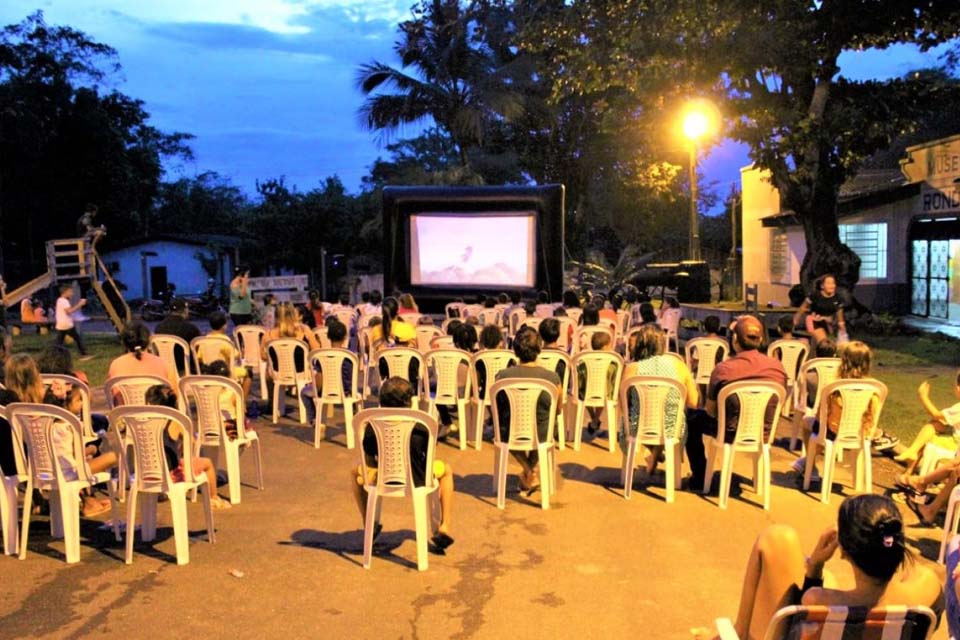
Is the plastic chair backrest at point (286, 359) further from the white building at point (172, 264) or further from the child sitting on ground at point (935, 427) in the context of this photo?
the white building at point (172, 264)

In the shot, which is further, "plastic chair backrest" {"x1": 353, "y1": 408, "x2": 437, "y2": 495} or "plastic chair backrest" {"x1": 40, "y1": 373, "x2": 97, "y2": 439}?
"plastic chair backrest" {"x1": 40, "y1": 373, "x2": 97, "y2": 439}

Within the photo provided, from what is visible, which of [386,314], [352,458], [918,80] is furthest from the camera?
[918,80]

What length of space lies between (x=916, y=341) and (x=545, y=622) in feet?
43.5

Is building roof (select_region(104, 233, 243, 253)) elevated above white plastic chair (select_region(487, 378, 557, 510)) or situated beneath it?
elevated above

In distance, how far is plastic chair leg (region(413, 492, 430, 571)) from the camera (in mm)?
4910

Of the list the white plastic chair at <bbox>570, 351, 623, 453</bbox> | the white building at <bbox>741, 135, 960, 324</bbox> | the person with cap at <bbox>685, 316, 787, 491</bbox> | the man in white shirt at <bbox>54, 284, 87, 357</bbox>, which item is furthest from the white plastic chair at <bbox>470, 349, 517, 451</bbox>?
the white building at <bbox>741, 135, 960, 324</bbox>

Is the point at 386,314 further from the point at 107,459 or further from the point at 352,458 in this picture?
the point at 107,459

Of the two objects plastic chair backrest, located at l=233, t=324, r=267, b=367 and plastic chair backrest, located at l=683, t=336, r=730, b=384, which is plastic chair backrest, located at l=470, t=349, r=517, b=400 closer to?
plastic chair backrest, located at l=683, t=336, r=730, b=384

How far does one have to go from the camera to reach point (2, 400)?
18.6 ft

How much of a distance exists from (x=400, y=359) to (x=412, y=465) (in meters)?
3.25

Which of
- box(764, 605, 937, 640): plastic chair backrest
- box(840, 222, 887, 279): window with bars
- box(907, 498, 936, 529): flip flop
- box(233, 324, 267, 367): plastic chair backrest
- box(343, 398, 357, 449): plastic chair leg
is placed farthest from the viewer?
box(840, 222, 887, 279): window with bars

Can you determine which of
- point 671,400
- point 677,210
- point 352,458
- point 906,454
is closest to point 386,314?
point 352,458

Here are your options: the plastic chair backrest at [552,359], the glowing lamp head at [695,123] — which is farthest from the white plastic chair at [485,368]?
the glowing lamp head at [695,123]

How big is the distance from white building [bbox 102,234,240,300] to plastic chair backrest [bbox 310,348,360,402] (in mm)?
29574
